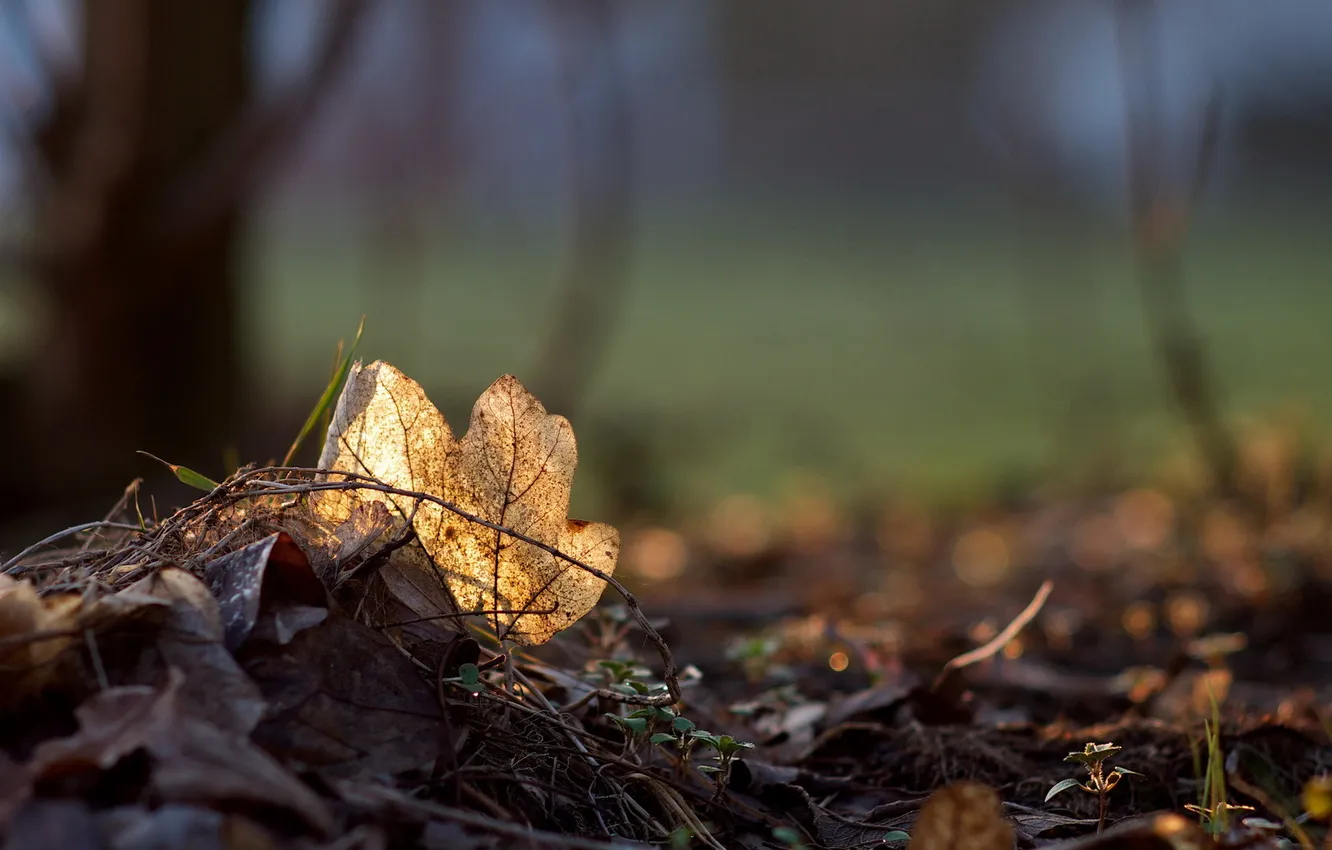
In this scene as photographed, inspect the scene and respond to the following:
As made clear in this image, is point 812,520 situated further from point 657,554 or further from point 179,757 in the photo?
point 179,757

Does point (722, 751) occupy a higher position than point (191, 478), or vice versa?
point (191, 478)

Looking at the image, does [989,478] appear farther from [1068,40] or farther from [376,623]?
[376,623]

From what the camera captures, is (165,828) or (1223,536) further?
(1223,536)

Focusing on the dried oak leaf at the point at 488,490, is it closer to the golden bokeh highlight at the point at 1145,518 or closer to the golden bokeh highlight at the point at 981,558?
the golden bokeh highlight at the point at 981,558

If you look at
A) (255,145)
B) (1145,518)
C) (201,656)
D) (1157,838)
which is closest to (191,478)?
(201,656)

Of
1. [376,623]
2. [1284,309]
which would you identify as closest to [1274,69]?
[376,623]

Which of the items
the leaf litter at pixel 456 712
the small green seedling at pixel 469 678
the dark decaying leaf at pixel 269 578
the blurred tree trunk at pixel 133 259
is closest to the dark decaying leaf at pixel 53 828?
the leaf litter at pixel 456 712
